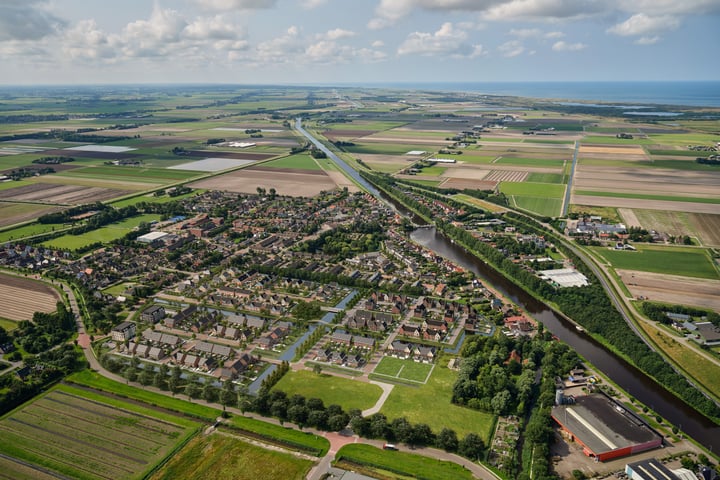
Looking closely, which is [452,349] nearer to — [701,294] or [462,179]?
[701,294]

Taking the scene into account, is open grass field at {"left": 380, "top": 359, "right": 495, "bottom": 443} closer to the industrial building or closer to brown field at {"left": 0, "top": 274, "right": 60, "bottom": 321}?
the industrial building

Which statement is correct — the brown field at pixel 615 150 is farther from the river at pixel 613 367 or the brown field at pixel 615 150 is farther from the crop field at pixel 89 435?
the crop field at pixel 89 435

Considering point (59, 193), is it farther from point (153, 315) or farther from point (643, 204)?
point (643, 204)

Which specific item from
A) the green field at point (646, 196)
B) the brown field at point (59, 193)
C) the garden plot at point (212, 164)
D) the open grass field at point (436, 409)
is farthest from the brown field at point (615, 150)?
the brown field at point (59, 193)

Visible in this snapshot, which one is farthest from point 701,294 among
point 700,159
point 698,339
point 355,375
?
point 700,159

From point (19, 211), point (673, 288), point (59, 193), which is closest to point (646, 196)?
point (673, 288)

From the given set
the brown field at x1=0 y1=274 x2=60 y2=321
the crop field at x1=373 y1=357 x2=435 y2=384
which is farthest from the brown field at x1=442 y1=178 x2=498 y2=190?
the brown field at x1=0 y1=274 x2=60 y2=321
